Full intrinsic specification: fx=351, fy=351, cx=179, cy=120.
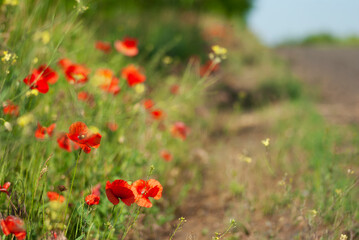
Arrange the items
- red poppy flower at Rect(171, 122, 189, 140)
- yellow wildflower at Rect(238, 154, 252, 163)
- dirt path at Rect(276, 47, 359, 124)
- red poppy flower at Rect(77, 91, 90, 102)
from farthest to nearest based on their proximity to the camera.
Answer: dirt path at Rect(276, 47, 359, 124)
red poppy flower at Rect(171, 122, 189, 140)
red poppy flower at Rect(77, 91, 90, 102)
yellow wildflower at Rect(238, 154, 252, 163)

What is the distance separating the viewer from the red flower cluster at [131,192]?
111 cm

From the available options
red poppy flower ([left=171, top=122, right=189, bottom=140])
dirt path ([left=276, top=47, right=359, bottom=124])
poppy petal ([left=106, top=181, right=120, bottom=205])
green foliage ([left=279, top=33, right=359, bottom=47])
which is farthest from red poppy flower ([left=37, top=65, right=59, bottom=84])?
green foliage ([left=279, top=33, right=359, bottom=47])

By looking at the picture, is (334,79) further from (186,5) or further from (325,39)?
(325,39)

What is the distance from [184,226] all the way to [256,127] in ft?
6.08

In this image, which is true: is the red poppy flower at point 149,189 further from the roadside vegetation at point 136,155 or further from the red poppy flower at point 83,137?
the red poppy flower at point 83,137

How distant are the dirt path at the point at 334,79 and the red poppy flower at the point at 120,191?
2.62 m

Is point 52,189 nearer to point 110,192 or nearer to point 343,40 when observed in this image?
point 110,192

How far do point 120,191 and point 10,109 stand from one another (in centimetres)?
66

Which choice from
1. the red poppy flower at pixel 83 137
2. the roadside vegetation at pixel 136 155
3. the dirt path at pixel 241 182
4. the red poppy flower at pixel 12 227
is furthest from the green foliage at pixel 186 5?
the red poppy flower at pixel 12 227

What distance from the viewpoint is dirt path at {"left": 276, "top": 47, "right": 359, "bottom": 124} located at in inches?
143

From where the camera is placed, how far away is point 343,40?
1431cm

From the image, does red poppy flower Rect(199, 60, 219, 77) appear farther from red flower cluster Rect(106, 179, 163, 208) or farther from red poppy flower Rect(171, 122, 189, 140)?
red flower cluster Rect(106, 179, 163, 208)

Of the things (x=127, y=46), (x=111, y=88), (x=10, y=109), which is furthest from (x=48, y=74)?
(x=127, y=46)

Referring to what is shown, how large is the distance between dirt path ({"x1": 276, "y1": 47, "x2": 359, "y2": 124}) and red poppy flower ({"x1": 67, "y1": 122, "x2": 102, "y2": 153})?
106 inches
